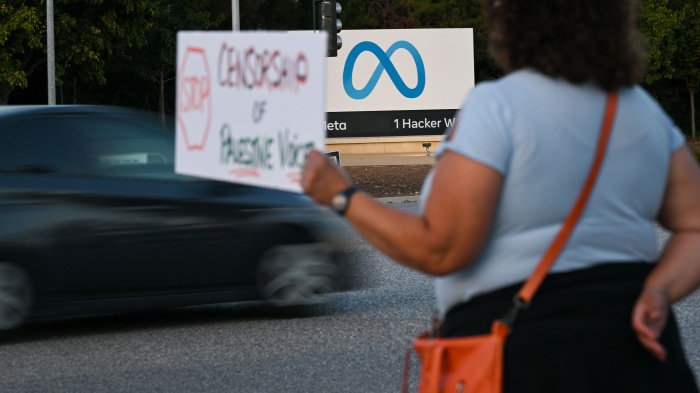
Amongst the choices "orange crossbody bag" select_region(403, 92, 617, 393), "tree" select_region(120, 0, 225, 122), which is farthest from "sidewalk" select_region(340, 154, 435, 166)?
"orange crossbody bag" select_region(403, 92, 617, 393)

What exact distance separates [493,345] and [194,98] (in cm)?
88

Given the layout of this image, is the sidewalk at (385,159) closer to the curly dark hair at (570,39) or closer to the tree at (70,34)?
the tree at (70,34)

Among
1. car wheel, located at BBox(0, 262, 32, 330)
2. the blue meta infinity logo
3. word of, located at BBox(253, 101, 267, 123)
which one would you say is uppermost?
the blue meta infinity logo

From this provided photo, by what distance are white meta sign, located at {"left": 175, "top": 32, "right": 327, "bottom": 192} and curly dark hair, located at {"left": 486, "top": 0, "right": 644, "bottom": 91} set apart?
0.38 m

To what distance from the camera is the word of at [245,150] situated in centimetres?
271

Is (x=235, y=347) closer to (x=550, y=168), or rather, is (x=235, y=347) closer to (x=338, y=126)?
(x=550, y=168)

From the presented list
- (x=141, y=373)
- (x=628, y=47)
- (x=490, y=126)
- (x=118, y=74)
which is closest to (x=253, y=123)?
(x=490, y=126)

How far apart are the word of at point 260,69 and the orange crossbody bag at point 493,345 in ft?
1.99

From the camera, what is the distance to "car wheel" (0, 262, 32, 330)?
7801 mm

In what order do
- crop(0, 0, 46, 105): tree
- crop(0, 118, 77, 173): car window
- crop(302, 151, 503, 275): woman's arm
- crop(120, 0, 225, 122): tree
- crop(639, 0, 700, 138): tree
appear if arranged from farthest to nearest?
crop(639, 0, 700, 138): tree → crop(120, 0, 225, 122): tree → crop(0, 0, 46, 105): tree → crop(0, 118, 77, 173): car window → crop(302, 151, 503, 275): woman's arm

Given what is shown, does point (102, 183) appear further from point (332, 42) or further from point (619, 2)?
point (332, 42)

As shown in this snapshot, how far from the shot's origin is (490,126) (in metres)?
2.44

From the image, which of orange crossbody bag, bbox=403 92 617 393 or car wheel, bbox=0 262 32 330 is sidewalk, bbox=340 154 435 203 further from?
orange crossbody bag, bbox=403 92 617 393

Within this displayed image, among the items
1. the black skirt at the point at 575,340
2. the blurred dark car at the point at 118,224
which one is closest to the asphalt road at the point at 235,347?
the blurred dark car at the point at 118,224
